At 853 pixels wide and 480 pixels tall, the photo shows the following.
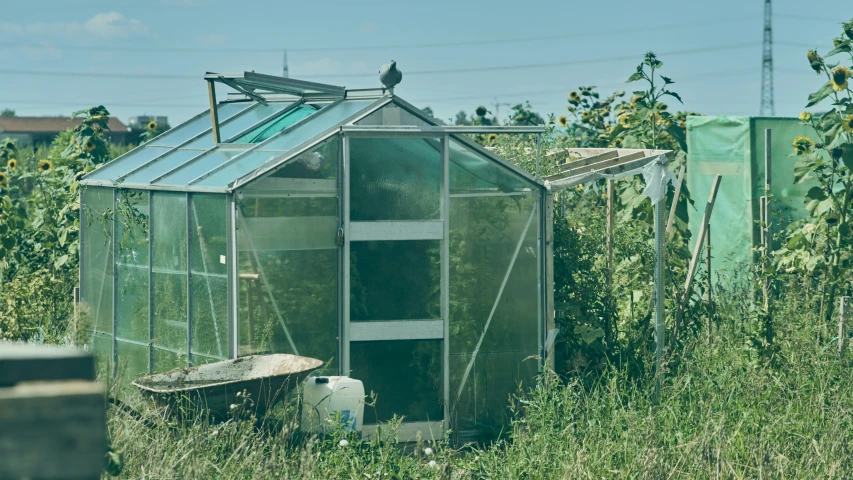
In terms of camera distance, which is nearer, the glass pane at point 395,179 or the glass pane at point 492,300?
the glass pane at point 395,179

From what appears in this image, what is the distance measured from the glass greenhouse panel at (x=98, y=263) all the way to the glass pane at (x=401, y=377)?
2494 mm

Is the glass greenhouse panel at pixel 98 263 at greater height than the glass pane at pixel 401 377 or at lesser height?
greater

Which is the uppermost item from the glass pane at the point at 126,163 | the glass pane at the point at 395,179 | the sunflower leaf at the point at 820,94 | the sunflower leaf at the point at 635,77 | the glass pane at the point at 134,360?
the sunflower leaf at the point at 635,77

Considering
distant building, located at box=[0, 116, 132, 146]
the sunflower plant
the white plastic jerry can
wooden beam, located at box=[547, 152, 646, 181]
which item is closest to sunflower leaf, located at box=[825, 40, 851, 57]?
the sunflower plant

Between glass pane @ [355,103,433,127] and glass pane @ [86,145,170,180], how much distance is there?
7.00 feet

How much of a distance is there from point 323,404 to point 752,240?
7.14 metres

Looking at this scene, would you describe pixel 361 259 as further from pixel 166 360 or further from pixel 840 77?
pixel 840 77

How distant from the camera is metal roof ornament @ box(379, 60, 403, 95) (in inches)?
310

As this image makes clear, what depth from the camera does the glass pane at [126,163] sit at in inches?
347

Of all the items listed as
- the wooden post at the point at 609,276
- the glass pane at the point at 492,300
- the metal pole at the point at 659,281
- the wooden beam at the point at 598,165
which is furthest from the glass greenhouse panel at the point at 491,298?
the metal pole at the point at 659,281

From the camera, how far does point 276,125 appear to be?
8.54m

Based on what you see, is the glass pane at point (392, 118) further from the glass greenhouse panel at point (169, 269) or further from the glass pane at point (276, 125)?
the glass greenhouse panel at point (169, 269)

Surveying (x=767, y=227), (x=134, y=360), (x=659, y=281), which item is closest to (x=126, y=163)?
(x=134, y=360)

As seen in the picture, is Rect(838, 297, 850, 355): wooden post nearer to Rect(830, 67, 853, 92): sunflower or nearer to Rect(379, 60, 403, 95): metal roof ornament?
Rect(830, 67, 853, 92): sunflower
